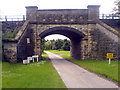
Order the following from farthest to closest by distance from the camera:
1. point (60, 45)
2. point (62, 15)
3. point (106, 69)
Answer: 1. point (60, 45)
2. point (62, 15)
3. point (106, 69)

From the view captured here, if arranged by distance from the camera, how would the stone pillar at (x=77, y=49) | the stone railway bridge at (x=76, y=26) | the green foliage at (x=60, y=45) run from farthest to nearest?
the green foliage at (x=60, y=45)
the stone pillar at (x=77, y=49)
the stone railway bridge at (x=76, y=26)

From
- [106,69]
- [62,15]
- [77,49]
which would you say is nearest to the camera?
[106,69]

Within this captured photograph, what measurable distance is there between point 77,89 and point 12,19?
21.6 meters

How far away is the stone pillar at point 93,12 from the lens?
22.4 m

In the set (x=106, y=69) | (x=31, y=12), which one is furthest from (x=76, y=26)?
(x=106, y=69)

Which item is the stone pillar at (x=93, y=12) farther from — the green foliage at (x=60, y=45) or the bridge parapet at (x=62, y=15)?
the green foliage at (x=60, y=45)

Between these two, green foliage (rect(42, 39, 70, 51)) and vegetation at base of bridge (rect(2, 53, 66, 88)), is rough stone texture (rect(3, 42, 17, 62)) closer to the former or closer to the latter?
vegetation at base of bridge (rect(2, 53, 66, 88))

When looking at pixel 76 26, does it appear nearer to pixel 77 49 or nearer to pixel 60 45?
pixel 77 49

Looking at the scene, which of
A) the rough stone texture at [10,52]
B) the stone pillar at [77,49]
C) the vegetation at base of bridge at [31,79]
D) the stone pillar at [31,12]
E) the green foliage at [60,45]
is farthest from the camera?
the green foliage at [60,45]

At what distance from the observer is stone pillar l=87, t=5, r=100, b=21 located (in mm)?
22422

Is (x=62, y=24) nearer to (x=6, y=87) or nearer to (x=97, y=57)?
(x=97, y=57)

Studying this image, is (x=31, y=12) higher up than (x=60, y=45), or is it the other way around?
(x=31, y=12)

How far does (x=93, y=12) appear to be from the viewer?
73.8 feet

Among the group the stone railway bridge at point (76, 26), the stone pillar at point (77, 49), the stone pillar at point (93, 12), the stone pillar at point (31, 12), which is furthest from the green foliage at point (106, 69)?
the stone pillar at point (31, 12)
